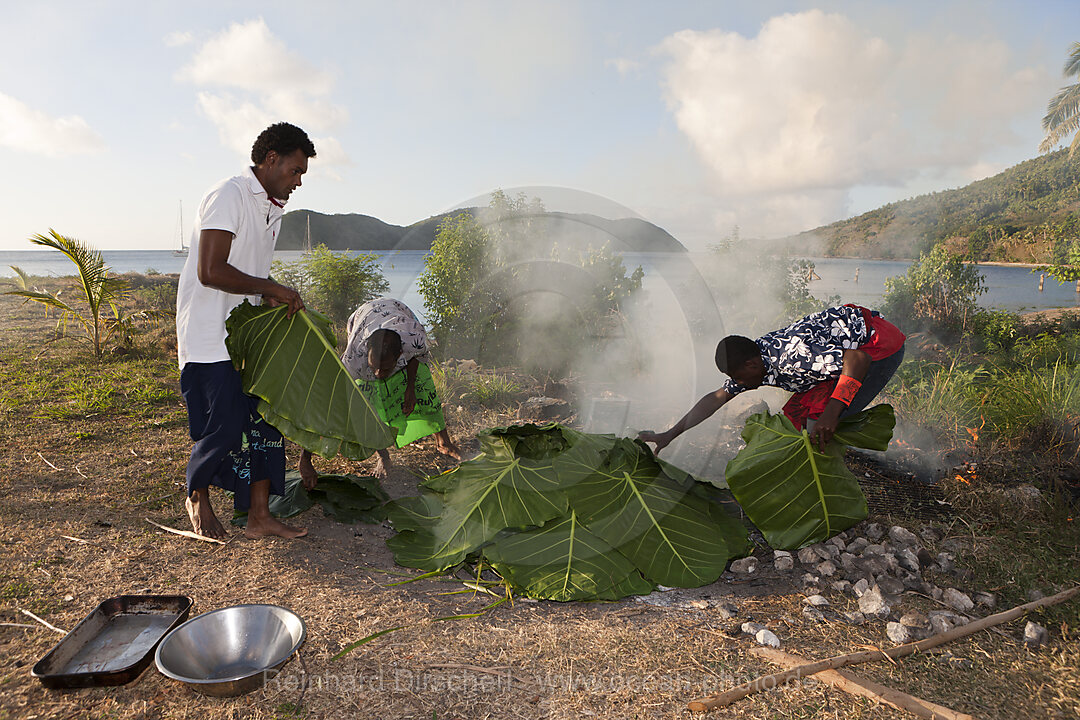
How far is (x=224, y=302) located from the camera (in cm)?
249

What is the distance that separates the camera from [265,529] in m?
2.67

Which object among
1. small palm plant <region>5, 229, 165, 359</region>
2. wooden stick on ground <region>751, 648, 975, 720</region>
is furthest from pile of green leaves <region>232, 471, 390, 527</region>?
small palm plant <region>5, 229, 165, 359</region>

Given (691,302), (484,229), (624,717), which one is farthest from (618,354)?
(624,717)

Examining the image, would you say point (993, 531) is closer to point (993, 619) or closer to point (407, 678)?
point (993, 619)

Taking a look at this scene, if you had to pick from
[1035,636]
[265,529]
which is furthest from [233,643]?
[1035,636]

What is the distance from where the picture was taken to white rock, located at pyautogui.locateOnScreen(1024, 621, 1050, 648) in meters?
2.05

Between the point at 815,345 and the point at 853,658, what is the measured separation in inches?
55.3

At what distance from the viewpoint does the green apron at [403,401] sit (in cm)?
374

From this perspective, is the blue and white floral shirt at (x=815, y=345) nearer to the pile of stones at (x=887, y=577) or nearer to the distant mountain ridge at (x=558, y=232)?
the pile of stones at (x=887, y=577)

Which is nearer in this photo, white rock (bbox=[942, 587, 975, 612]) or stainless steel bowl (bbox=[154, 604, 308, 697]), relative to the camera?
stainless steel bowl (bbox=[154, 604, 308, 697])

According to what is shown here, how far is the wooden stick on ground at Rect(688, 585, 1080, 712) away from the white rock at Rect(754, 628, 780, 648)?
167 mm

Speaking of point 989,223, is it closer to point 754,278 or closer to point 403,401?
point 754,278

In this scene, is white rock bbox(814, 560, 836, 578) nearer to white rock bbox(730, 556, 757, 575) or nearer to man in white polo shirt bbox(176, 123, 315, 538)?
white rock bbox(730, 556, 757, 575)

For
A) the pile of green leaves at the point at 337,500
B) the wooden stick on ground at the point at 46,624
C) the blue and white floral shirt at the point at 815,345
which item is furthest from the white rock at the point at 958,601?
the wooden stick on ground at the point at 46,624
